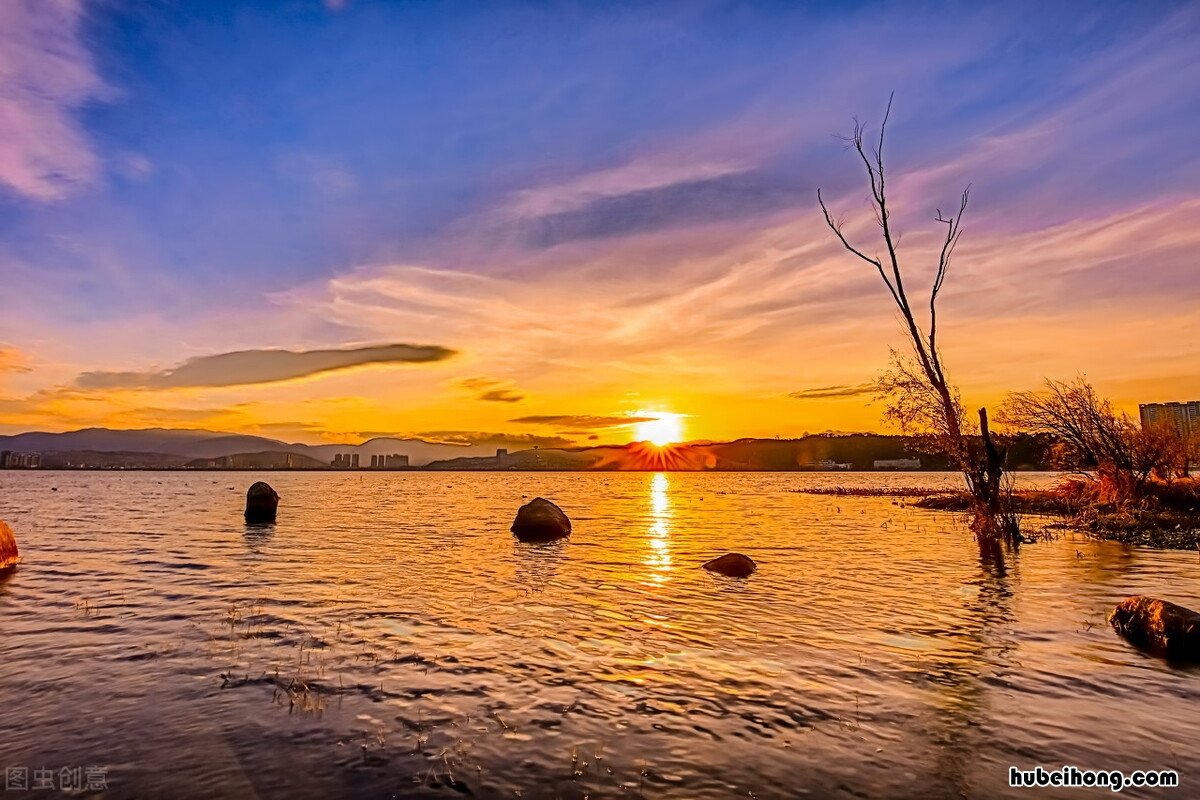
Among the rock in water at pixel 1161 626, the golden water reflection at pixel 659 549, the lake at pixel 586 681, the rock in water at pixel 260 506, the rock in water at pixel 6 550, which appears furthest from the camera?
the rock in water at pixel 260 506

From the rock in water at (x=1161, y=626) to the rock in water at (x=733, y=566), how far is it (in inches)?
400

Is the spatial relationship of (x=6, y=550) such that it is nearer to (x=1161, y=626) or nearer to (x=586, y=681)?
(x=586, y=681)

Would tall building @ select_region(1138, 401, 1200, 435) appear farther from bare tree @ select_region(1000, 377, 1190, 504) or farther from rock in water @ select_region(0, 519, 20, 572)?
rock in water @ select_region(0, 519, 20, 572)

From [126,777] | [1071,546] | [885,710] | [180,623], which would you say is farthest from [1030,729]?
[1071,546]

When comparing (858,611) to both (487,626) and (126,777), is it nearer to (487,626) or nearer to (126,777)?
(487,626)

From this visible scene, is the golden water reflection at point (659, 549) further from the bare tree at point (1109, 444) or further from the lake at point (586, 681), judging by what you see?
the bare tree at point (1109, 444)

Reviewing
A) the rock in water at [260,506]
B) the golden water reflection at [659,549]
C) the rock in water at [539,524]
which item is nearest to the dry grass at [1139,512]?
the golden water reflection at [659,549]

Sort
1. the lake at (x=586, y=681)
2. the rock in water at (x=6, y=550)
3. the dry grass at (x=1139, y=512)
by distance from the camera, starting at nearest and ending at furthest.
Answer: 1. the lake at (x=586, y=681)
2. the rock in water at (x=6, y=550)
3. the dry grass at (x=1139, y=512)

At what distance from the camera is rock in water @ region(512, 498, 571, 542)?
33.5 m

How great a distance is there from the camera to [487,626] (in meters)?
14.4

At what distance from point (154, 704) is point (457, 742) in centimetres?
490

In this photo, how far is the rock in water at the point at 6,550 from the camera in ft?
74.5

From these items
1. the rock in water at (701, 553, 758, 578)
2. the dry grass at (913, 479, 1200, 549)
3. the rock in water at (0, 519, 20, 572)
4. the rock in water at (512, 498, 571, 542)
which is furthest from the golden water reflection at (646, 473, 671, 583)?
the rock in water at (0, 519, 20, 572)

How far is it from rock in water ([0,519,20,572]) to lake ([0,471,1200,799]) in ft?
3.36
